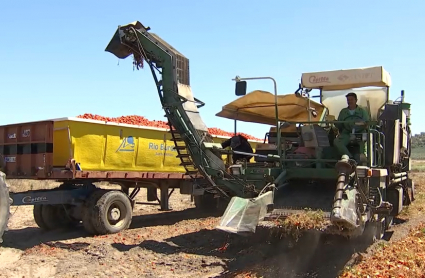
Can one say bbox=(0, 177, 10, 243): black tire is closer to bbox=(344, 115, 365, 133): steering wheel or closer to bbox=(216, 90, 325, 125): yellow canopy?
bbox=(216, 90, 325, 125): yellow canopy

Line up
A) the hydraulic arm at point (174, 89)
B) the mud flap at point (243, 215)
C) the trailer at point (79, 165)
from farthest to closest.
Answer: the trailer at point (79, 165) → the hydraulic arm at point (174, 89) → the mud flap at point (243, 215)

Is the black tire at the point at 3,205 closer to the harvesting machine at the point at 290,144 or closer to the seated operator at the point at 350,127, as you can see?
the harvesting machine at the point at 290,144

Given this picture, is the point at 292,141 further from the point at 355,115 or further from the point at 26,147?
the point at 26,147

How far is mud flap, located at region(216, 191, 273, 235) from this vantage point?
634 centimetres

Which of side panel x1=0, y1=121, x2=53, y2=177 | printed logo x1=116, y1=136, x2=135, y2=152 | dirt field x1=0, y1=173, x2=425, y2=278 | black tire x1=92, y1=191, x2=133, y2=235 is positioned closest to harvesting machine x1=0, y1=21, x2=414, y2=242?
black tire x1=92, y1=191, x2=133, y2=235

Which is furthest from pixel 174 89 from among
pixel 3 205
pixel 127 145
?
pixel 3 205

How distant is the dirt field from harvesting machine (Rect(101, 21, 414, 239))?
0.62 metres

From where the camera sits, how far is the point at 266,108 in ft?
31.8

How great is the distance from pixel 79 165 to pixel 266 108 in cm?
413

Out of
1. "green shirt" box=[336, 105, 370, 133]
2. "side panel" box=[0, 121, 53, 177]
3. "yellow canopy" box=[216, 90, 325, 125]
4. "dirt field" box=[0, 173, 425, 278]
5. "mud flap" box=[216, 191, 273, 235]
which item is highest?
"yellow canopy" box=[216, 90, 325, 125]

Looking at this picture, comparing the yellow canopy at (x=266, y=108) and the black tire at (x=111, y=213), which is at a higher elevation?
the yellow canopy at (x=266, y=108)

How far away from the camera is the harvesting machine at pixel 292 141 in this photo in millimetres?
7199

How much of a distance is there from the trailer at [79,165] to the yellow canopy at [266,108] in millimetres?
1098

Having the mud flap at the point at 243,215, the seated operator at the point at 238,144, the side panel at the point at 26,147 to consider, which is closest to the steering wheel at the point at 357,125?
the mud flap at the point at 243,215
